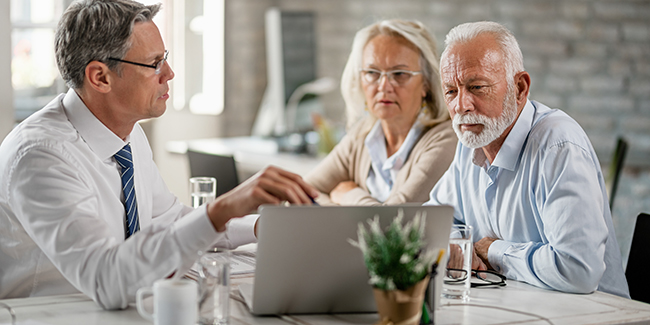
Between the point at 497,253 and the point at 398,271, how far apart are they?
0.64 metres

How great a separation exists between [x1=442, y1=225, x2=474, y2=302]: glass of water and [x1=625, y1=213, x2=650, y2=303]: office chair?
62 cm

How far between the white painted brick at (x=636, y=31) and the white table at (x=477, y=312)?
226cm

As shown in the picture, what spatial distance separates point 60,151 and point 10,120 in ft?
3.99

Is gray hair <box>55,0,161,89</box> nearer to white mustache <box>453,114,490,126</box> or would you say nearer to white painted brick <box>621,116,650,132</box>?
white mustache <box>453,114,490,126</box>

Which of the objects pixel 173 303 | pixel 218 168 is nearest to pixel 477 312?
pixel 173 303

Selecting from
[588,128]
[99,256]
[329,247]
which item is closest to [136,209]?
[99,256]

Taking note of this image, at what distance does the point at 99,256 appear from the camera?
1.36m

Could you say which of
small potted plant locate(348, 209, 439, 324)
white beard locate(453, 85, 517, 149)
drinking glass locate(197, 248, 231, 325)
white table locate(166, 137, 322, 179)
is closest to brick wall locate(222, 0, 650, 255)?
white table locate(166, 137, 322, 179)

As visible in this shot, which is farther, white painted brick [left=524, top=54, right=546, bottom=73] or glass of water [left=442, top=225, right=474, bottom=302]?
white painted brick [left=524, top=54, right=546, bottom=73]

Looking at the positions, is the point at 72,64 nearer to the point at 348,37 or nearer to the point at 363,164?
the point at 363,164

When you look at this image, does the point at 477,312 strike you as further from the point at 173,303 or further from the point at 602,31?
the point at 602,31

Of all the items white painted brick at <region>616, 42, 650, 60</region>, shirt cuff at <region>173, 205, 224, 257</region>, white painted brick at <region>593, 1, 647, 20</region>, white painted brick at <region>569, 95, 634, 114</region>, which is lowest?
shirt cuff at <region>173, 205, 224, 257</region>

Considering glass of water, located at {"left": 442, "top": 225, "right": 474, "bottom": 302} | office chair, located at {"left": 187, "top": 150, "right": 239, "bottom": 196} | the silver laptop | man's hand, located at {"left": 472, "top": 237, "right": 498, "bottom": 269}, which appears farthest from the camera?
office chair, located at {"left": 187, "top": 150, "right": 239, "bottom": 196}

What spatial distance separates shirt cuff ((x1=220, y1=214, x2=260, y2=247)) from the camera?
1.89m
